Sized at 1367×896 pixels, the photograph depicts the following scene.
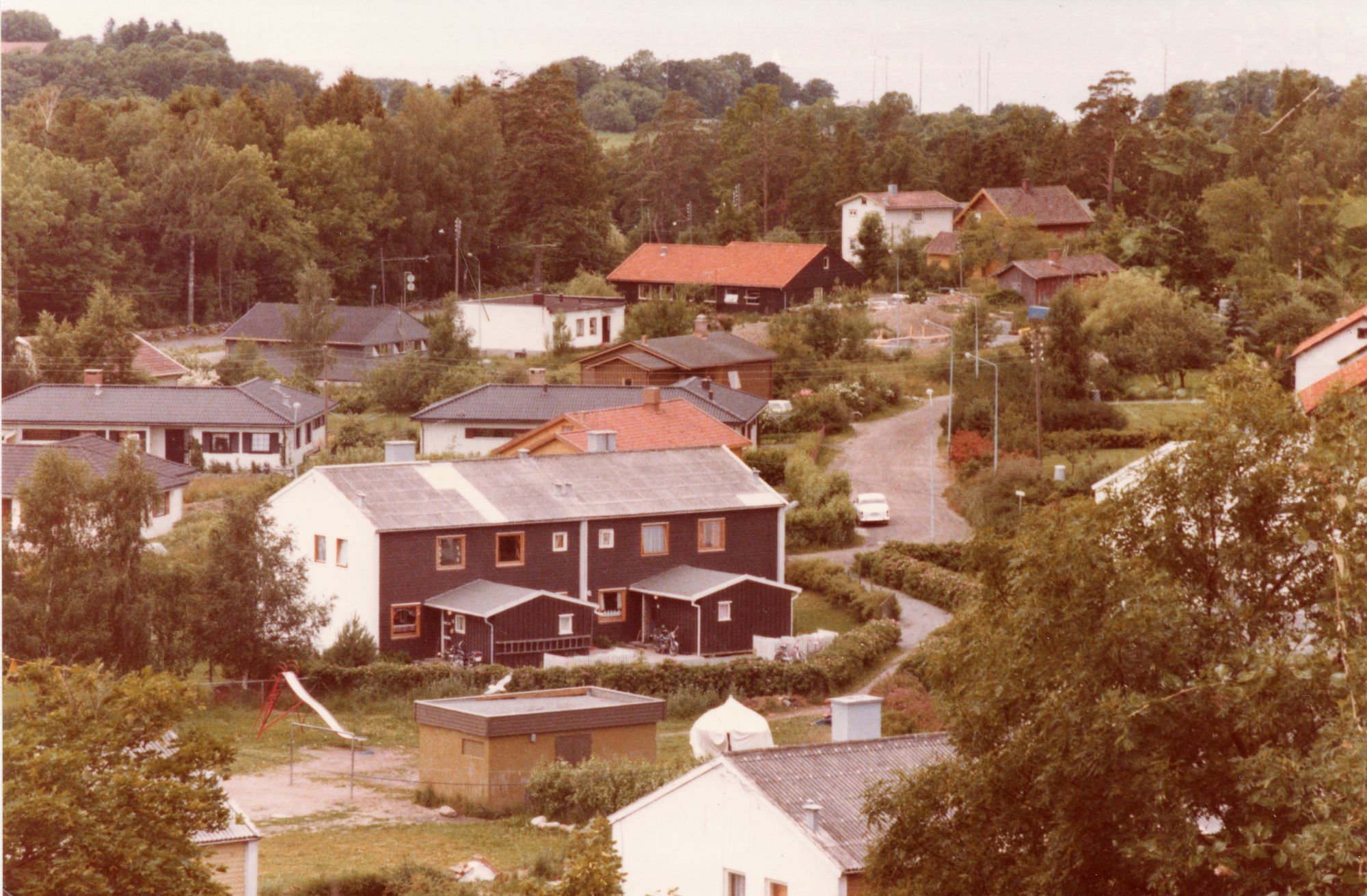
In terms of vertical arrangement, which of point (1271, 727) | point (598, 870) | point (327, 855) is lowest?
point (327, 855)

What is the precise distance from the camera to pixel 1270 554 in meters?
11.3

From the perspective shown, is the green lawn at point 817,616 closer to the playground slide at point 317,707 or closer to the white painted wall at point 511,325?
the playground slide at point 317,707

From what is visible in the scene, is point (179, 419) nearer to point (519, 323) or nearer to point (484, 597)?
point (519, 323)

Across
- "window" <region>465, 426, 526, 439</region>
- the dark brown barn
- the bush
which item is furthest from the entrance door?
the bush

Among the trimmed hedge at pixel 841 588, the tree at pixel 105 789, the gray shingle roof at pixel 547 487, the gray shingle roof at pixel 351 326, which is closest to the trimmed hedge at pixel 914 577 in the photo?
the trimmed hedge at pixel 841 588

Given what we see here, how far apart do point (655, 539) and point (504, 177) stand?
186 ft

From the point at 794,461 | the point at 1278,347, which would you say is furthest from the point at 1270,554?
the point at 1278,347

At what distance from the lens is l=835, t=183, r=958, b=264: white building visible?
3300 inches

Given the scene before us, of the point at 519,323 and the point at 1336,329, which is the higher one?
the point at 519,323

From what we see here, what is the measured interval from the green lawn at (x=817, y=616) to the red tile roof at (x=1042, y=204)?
46.5m

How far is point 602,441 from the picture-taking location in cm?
3869

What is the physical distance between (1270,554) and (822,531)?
29.9 meters

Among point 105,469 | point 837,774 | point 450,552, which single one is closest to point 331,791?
point 450,552

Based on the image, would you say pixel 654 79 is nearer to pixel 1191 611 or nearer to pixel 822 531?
pixel 822 531
